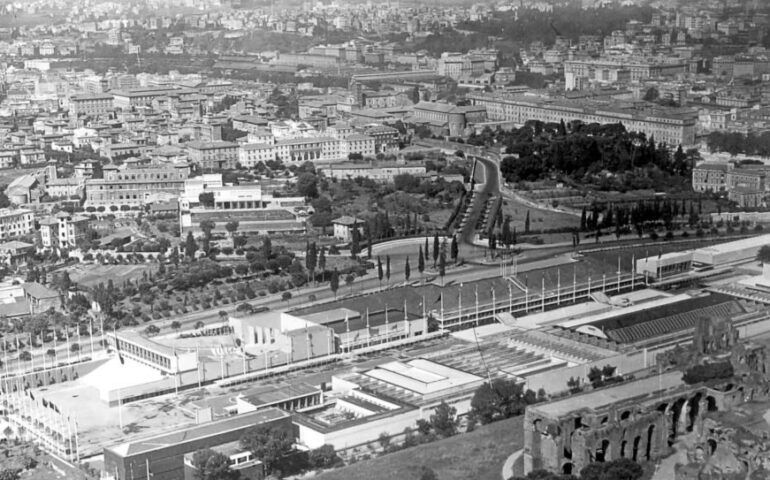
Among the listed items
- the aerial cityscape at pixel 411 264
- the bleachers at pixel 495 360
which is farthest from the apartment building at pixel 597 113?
the bleachers at pixel 495 360

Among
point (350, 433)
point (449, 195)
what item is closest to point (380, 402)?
point (350, 433)

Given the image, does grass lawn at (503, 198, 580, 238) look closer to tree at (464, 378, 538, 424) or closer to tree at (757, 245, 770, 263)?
tree at (757, 245, 770, 263)

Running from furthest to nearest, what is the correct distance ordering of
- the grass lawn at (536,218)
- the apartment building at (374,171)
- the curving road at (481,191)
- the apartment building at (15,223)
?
the apartment building at (374,171) < the apartment building at (15,223) < the grass lawn at (536,218) < the curving road at (481,191)

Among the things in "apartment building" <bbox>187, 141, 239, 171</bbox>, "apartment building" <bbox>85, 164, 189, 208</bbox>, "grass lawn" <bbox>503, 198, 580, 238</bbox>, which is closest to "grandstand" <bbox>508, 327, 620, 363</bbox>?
"grass lawn" <bbox>503, 198, 580, 238</bbox>

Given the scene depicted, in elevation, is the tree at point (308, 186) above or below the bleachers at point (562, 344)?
above

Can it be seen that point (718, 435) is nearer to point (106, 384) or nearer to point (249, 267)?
point (106, 384)

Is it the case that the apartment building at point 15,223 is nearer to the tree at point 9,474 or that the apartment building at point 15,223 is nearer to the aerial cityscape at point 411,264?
the aerial cityscape at point 411,264

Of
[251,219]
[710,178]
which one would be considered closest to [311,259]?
[251,219]
